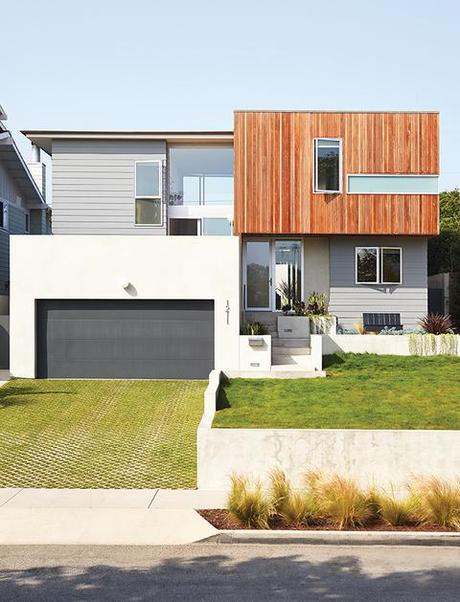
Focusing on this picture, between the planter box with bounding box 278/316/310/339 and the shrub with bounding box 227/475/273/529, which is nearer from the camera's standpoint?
the shrub with bounding box 227/475/273/529

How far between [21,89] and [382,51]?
26.7 ft

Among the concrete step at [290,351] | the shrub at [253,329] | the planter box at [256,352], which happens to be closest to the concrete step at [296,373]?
the planter box at [256,352]

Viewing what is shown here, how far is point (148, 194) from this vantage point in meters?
25.0

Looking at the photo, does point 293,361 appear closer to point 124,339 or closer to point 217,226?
point 124,339

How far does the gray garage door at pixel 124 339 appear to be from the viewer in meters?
20.5

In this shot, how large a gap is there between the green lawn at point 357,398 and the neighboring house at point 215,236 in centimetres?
362

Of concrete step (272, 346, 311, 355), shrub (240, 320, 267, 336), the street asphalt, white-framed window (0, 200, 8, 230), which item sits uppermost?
white-framed window (0, 200, 8, 230)

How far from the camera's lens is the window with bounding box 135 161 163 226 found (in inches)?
980

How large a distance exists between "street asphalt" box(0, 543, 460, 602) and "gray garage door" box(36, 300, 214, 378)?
12.1 metres

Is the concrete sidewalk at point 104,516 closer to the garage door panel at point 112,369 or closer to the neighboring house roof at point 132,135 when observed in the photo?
the garage door panel at point 112,369

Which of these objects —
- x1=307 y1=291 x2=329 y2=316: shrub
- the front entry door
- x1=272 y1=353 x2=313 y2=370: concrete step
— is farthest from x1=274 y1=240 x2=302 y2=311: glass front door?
x1=272 y1=353 x2=313 y2=370: concrete step

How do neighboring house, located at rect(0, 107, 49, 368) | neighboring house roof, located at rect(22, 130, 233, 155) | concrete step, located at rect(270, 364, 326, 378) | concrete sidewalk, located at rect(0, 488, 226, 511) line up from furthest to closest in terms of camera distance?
neighboring house, located at rect(0, 107, 49, 368) < neighboring house roof, located at rect(22, 130, 233, 155) < concrete step, located at rect(270, 364, 326, 378) < concrete sidewalk, located at rect(0, 488, 226, 511)

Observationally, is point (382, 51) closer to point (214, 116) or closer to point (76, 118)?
point (214, 116)

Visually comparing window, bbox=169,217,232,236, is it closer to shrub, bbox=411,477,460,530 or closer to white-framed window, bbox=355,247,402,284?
white-framed window, bbox=355,247,402,284
